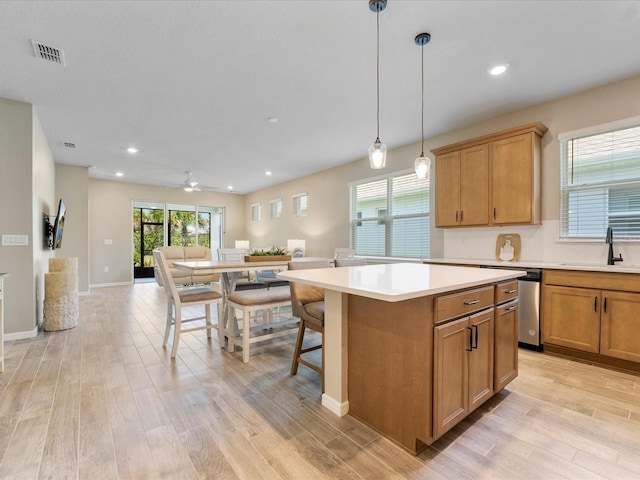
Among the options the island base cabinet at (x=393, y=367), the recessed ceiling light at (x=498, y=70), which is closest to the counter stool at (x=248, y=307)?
the island base cabinet at (x=393, y=367)

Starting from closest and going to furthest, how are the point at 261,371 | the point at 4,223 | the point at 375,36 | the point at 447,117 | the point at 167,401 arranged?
the point at 167,401, the point at 375,36, the point at 261,371, the point at 4,223, the point at 447,117

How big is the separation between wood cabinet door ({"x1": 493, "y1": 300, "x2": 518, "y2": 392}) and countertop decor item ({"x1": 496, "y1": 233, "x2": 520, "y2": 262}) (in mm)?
1638

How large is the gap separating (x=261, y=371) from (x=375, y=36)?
109 inches

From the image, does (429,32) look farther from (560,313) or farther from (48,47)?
(48,47)

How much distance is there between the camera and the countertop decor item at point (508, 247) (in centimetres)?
353

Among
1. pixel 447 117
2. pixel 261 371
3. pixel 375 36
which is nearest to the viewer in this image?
pixel 375 36

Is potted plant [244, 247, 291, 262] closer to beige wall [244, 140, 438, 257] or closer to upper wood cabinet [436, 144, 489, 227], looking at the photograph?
upper wood cabinet [436, 144, 489, 227]

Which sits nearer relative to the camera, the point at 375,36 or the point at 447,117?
the point at 375,36

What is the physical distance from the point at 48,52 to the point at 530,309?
4.85 m

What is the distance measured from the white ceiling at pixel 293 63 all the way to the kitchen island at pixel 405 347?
69.2 inches

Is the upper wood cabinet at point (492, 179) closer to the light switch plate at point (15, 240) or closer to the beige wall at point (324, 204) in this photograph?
the beige wall at point (324, 204)

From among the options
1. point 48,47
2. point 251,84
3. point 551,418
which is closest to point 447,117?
point 251,84

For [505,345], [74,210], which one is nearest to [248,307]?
[505,345]

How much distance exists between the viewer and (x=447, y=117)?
3.72 meters
